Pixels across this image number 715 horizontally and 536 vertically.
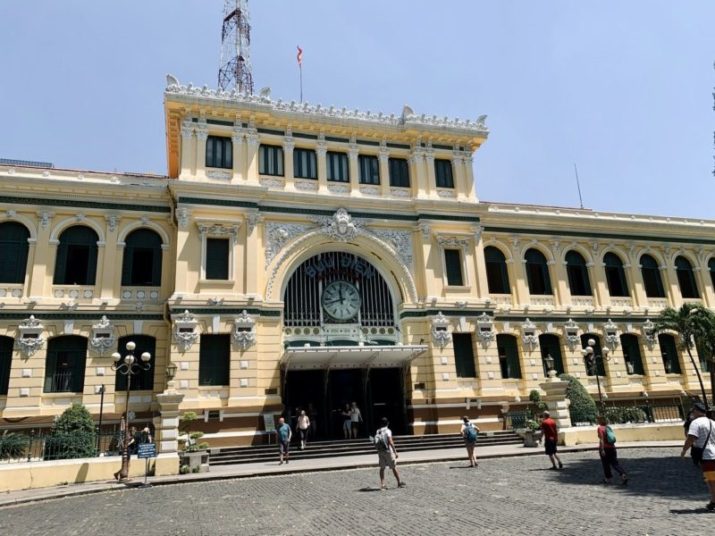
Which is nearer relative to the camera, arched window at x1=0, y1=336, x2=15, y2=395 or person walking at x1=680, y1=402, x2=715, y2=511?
person walking at x1=680, y1=402, x2=715, y2=511

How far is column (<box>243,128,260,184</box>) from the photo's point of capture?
26.6 metres

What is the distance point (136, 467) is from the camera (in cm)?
1797

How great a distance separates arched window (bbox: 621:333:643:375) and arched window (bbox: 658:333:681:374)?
1.55 metres

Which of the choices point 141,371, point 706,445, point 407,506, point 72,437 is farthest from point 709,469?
point 141,371

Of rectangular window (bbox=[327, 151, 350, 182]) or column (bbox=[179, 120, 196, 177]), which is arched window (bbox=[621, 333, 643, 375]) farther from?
column (bbox=[179, 120, 196, 177])

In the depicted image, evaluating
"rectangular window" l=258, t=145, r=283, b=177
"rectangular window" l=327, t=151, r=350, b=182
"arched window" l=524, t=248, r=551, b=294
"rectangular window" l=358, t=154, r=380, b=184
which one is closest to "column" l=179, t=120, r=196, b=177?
"rectangular window" l=258, t=145, r=283, b=177

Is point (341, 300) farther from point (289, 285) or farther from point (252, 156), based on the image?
point (252, 156)

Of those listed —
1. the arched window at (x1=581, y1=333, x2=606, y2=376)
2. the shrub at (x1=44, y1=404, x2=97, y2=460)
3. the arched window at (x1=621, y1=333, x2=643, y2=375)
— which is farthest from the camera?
the arched window at (x1=621, y1=333, x2=643, y2=375)

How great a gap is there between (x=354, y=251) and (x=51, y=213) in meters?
14.6

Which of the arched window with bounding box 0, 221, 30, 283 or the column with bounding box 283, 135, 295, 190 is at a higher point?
the column with bounding box 283, 135, 295, 190

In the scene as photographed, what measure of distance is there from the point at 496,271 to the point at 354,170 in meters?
10.5

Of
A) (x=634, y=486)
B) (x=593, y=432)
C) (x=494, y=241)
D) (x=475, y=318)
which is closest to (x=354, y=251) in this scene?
(x=475, y=318)

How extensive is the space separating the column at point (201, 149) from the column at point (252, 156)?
2010 millimetres

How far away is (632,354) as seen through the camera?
107 ft
